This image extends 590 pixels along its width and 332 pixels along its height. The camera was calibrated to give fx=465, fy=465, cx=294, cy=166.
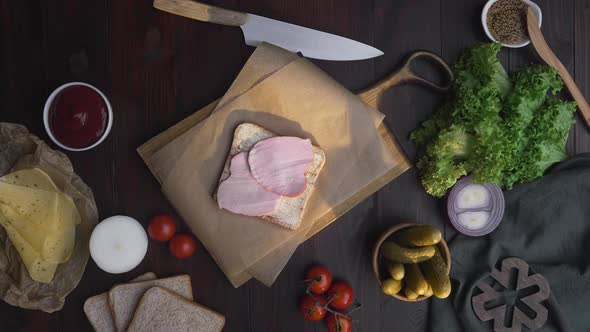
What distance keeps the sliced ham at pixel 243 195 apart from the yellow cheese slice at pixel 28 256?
0.57 m

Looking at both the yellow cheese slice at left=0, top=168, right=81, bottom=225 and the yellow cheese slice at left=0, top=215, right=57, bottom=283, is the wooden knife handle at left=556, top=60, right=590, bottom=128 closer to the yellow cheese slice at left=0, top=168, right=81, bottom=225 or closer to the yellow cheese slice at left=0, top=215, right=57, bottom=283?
the yellow cheese slice at left=0, top=168, right=81, bottom=225

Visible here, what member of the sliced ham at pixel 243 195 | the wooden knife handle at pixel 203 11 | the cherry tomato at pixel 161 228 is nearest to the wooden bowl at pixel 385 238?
the sliced ham at pixel 243 195

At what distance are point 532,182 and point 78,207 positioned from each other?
5.12ft

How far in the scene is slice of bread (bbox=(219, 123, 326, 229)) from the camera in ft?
5.03

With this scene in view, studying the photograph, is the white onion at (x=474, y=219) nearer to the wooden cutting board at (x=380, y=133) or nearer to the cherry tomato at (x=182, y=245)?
the wooden cutting board at (x=380, y=133)

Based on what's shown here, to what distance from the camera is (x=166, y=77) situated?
1587 mm

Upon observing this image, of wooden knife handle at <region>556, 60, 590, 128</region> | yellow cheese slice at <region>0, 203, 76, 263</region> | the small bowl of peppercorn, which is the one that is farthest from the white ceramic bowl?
wooden knife handle at <region>556, 60, 590, 128</region>

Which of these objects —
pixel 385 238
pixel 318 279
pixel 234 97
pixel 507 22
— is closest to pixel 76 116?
pixel 234 97

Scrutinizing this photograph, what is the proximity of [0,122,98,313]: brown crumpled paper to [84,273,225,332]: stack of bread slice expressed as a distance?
0.11 meters

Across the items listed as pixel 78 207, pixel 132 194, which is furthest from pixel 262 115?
pixel 78 207

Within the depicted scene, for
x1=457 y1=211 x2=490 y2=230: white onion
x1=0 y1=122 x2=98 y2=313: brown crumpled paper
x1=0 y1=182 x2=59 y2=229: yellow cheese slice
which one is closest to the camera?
x1=0 y1=182 x2=59 y2=229: yellow cheese slice

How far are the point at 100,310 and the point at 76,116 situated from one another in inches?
25.9

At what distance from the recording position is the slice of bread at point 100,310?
5.10 ft

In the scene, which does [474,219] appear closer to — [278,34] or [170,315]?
[278,34]
